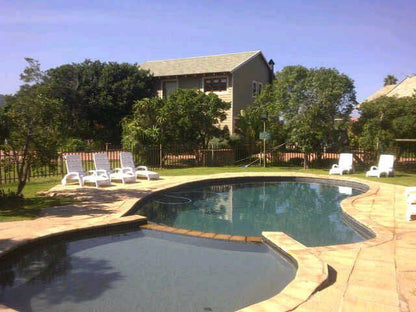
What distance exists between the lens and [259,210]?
10719 mm

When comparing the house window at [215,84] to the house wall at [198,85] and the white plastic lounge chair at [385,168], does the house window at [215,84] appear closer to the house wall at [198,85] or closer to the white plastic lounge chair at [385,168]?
the house wall at [198,85]

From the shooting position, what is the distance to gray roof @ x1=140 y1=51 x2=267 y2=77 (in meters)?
26.4

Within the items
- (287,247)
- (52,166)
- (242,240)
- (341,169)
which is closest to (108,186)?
(52,166)

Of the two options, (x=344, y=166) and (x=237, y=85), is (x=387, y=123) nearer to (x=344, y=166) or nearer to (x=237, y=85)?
(x=344, y=166)

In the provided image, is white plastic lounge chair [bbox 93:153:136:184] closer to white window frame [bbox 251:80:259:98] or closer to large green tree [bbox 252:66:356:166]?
large green tree [bbox 252:66:356:166]

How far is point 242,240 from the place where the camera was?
6.72 meters

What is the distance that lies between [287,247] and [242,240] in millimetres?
1098

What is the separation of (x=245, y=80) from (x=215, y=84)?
8.08 ft

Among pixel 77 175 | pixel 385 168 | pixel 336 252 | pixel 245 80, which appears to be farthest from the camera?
pixel 245 80

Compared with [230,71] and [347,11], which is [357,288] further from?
[230,71]

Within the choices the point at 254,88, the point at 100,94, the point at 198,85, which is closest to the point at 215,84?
the point at 198,85

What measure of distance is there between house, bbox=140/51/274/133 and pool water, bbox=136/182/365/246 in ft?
41.5

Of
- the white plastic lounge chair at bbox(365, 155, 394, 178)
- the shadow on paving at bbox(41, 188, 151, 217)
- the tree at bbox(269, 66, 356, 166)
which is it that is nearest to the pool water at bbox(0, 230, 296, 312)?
the shadow on paving at bbox(41, 188, 151, 217)

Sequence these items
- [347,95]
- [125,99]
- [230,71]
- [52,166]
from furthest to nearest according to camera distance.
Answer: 1. [125,99]
2. [230,71]
3. [347,95]
4. [52,166]
